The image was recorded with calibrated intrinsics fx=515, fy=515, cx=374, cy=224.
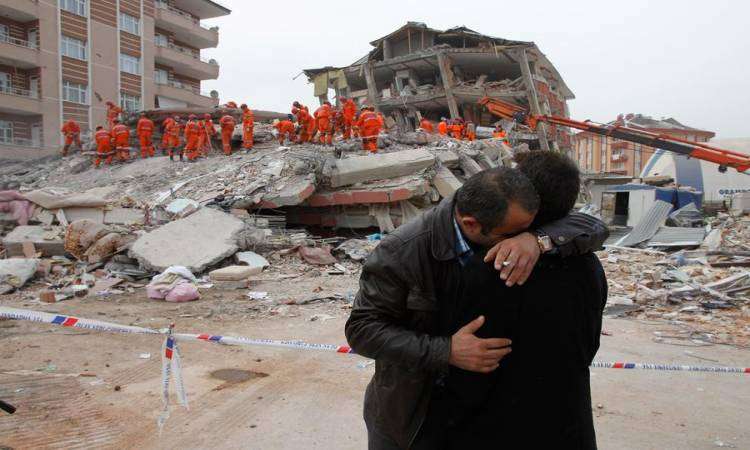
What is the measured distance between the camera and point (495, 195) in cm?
138

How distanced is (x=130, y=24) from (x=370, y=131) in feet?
83.9

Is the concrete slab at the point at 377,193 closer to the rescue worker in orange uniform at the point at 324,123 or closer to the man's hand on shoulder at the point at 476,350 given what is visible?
the rescue worker in orange uniform at the point at 324,123

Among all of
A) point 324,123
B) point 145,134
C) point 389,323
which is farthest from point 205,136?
point 389,323

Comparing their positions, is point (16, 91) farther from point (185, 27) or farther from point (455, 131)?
point (455, 131)

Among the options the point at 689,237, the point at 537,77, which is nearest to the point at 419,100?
the point at 537,77

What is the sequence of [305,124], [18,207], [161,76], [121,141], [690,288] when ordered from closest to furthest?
[690,288] → [18,207] → [305,124] → [121,141] → [161,76]

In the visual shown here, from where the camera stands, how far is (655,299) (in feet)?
23.6

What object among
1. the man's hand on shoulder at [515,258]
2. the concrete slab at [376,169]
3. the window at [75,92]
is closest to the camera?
the man's hand on shoulder at [515,258]

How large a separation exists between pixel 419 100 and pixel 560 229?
3046cm

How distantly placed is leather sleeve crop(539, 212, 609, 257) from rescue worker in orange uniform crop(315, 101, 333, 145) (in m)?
14.2

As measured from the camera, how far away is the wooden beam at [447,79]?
94.5 ft

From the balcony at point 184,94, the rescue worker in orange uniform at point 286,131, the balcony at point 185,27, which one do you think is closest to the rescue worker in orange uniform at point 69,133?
the rescue worker in orange uniform at point 286,131

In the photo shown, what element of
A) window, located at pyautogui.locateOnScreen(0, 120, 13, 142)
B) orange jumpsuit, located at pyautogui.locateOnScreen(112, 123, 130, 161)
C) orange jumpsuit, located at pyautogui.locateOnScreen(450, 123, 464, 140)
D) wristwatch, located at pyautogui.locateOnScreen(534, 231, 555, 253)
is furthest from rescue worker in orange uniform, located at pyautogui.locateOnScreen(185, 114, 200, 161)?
window, located at pyautogui.locateOnScreen(0, 120, 13, 142)

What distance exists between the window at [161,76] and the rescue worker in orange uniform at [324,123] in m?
23.9
